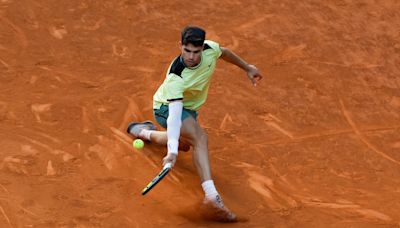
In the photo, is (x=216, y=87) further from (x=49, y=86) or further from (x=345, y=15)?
(x=345, y=15)

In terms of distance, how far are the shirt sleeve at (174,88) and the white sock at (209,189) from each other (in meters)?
0.76

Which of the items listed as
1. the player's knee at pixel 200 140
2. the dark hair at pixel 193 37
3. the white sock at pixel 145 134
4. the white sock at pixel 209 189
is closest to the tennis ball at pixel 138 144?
the white sock at pixel 145 134

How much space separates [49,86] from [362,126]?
346 centimetres

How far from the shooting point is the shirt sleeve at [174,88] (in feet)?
23.3

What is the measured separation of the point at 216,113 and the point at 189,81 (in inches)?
67.1

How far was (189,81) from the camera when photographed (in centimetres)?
734

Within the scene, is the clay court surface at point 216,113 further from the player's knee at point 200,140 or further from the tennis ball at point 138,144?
the player's knee at point 200,140

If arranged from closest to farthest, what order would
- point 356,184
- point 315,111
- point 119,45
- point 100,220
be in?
point 100,220 < point 356,184 < point 315,111 < point 119,45

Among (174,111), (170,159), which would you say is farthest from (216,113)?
(170,159)

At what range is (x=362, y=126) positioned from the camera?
916 cm

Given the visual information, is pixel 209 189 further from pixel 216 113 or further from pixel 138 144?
pixel 216 113

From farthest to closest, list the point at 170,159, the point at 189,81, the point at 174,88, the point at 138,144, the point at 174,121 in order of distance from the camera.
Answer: the point at 138,144
the point at 189,81
the point at 174,88
the point at 174,121
the point at 170,159

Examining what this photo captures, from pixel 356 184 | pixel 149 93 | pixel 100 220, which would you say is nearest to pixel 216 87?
pixel 149 93

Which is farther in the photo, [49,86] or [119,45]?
[119,45]
